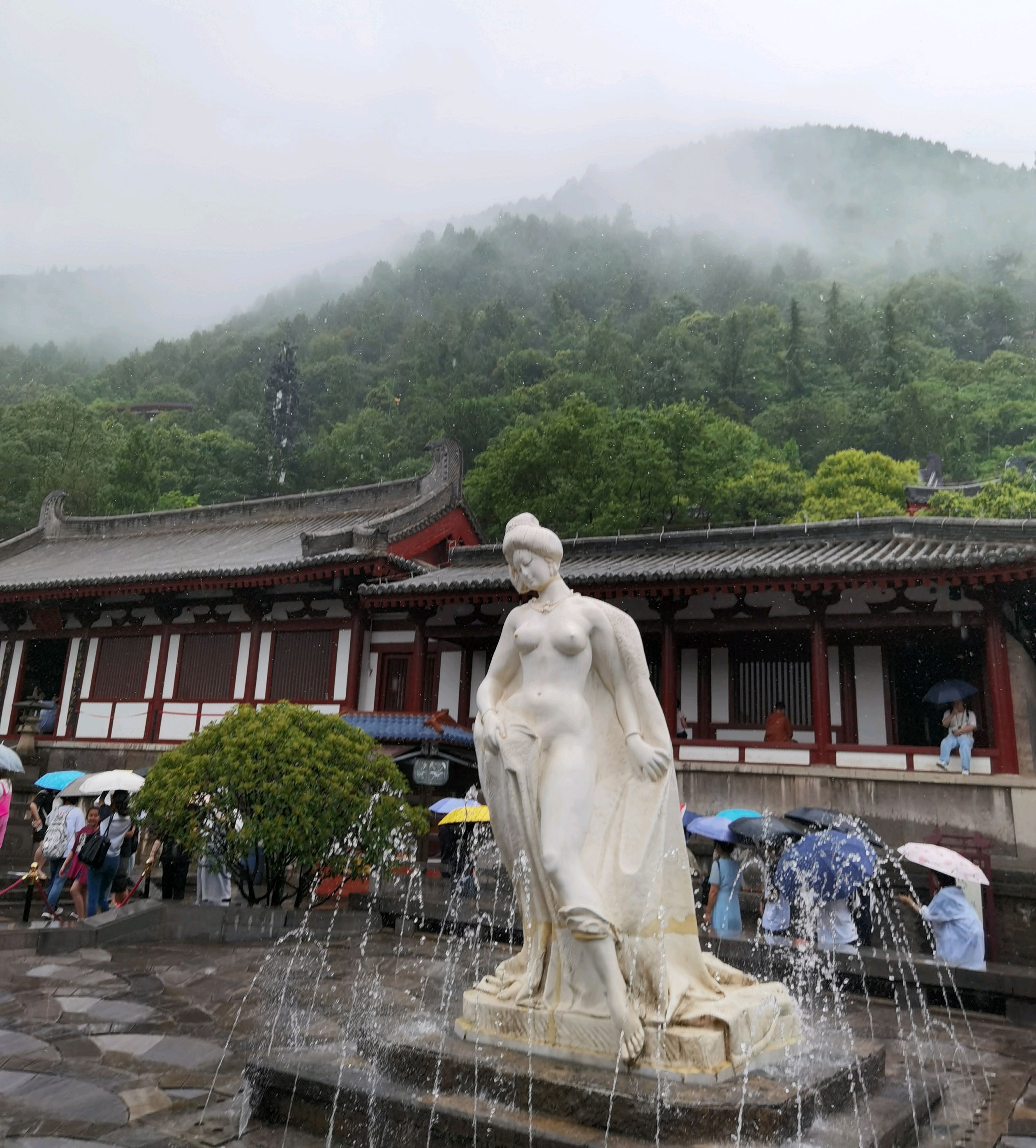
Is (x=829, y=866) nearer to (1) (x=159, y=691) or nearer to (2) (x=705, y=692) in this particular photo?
(2) (x=705, y=692)

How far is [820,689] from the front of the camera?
1366 cm

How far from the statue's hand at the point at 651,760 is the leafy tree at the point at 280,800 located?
5228mm

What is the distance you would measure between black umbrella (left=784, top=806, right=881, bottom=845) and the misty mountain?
277ft

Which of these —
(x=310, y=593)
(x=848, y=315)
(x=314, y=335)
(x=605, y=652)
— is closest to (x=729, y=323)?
(x=848, y=315)

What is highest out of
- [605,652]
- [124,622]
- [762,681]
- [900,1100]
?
[124,622]

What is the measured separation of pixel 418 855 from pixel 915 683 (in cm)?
850

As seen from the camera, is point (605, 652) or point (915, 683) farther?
point (915, 683)

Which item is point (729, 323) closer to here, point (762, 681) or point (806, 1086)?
point (762, 681)

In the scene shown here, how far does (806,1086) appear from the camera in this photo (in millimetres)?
3518

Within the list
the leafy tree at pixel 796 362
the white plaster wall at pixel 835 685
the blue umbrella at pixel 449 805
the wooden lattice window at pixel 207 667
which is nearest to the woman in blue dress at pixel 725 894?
the blue umbrella at pixel 449 805

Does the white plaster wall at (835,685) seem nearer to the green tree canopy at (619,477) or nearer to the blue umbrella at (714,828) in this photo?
the blue umbrella at (714,828)

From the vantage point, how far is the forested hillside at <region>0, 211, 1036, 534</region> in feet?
101

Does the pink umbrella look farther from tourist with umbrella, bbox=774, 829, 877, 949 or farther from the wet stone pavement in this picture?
the wet stone pavement

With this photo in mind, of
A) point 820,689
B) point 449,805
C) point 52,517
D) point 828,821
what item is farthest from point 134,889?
point 52,517
